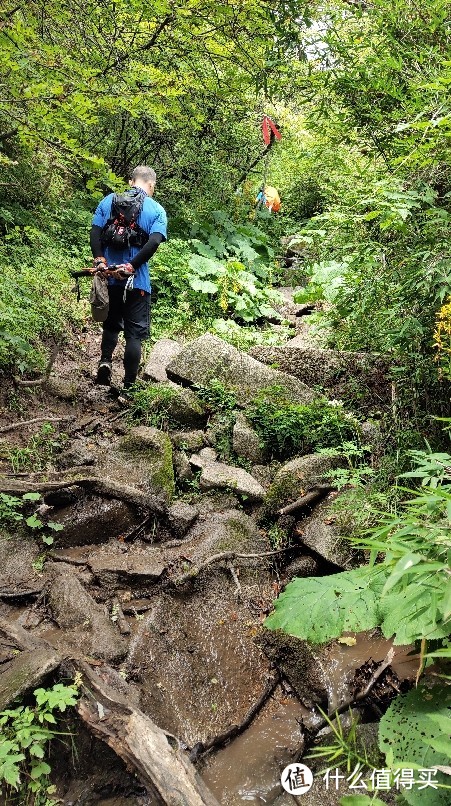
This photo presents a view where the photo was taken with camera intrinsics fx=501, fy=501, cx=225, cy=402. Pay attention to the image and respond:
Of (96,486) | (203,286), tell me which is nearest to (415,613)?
(96,486)

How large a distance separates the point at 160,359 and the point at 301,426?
8.41 ft

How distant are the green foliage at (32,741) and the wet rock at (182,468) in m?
2.43

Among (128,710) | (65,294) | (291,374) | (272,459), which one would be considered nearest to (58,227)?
(65,294)

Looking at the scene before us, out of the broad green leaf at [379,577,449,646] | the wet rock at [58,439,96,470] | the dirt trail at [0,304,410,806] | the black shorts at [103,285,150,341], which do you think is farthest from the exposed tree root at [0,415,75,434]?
the broad green leaf at [379,577,449,646]

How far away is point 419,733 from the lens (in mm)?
2023

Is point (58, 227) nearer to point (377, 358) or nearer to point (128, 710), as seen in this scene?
point (377, 358)

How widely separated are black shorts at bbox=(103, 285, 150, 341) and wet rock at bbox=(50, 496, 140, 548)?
1961 millimetres

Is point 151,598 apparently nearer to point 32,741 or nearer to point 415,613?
point 32,741

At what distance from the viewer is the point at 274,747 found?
290 cm

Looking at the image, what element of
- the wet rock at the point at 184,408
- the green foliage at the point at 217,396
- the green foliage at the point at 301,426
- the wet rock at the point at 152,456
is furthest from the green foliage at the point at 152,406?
the green foliage at the point at 301,426

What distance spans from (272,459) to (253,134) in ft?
29.9

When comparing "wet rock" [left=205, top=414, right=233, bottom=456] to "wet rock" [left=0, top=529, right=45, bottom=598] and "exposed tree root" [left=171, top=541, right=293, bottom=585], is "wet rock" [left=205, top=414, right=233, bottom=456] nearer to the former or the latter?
"exposed tree root" [left=171, top=541, right=293, bottom=585]

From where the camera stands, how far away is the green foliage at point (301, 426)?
479 cm

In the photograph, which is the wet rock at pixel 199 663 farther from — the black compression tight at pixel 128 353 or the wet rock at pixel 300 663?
the black compression tight at pixel 128 353
